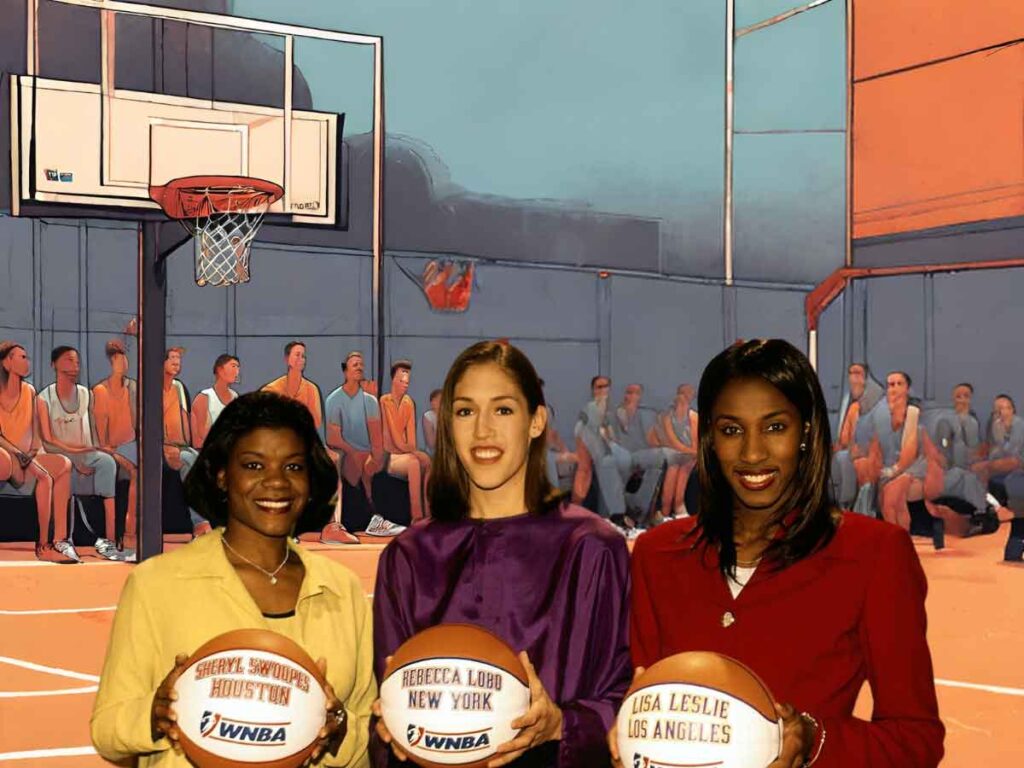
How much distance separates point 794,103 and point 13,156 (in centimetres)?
552

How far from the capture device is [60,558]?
23.1ft

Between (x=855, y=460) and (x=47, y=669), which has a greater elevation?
(x=855, y=460)

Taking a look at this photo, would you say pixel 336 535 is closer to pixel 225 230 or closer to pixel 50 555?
pixel 50 555

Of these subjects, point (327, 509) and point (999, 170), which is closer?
point (327, 509)

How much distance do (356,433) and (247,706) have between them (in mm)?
5980

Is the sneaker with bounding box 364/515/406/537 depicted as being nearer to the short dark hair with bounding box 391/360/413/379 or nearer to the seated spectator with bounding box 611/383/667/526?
the short dark hair with bounding box 391/360/413/379

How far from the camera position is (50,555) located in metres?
7.05

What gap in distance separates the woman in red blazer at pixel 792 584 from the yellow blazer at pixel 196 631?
50cm

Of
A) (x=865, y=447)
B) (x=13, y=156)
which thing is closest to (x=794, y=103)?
(x=865, y=447)

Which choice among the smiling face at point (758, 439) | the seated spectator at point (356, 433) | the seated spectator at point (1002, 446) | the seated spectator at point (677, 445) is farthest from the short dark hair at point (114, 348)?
the seated spectator at point (1002, 446)

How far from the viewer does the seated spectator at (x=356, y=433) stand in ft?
25.9

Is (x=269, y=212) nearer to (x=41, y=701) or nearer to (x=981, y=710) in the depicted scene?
(x=41, y=701)

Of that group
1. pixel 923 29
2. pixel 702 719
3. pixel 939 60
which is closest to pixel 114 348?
pixel 702 719

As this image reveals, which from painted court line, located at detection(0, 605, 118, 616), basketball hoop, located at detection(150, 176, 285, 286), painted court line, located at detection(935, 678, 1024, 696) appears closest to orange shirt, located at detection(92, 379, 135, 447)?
basketball hoop, located at detection(150, 176, 285, 286)
